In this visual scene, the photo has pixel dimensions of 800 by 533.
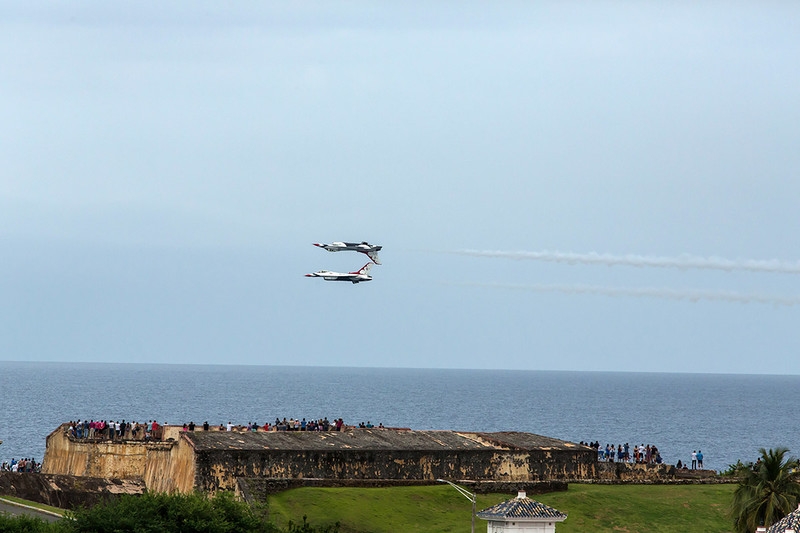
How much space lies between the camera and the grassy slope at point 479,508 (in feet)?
178

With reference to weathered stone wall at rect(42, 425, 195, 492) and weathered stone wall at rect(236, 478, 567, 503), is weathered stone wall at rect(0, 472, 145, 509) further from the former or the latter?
weathered stone wall at rect(236, 478, 567, 503)

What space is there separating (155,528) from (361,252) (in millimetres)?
42532

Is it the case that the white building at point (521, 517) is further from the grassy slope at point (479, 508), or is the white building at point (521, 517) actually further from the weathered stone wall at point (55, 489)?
the weathered stone wall at point (55, 489)

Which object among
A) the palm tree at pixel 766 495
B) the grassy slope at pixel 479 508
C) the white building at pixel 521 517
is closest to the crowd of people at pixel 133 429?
the grassy slope at pixel 479 508

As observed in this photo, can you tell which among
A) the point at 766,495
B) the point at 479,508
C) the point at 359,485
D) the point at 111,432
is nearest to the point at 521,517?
the point at 766,495

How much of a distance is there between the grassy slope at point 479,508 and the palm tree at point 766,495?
7008 millimetres

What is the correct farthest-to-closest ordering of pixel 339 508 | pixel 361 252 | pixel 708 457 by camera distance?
pixel 708 457
pixel 361 252
pixel 339 508

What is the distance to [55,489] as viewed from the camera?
5972 centimetres

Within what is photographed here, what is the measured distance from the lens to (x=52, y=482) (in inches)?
2367

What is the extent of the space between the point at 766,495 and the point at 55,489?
1271 inches

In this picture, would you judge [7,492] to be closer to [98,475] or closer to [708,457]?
[98,475]

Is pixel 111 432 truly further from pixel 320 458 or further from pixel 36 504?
pixel 320 458

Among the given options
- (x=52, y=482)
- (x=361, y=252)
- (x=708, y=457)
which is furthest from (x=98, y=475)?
(x=708, y=457)

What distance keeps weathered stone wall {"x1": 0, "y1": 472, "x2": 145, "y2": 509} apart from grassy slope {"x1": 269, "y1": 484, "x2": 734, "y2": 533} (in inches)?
385
